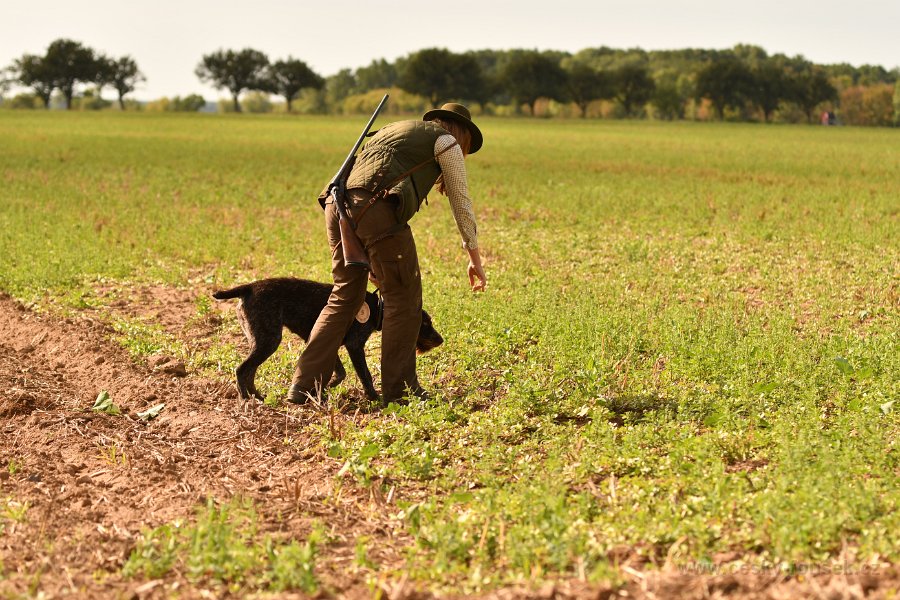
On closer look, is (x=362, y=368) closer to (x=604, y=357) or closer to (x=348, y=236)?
(x=348, y=236)

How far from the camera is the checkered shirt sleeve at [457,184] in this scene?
22.2ft

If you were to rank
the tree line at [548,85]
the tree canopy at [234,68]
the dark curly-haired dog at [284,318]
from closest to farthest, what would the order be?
the dark curly-haired dog at [284,318] < the tree line at [548,85] < the tree canopy at [234,68]

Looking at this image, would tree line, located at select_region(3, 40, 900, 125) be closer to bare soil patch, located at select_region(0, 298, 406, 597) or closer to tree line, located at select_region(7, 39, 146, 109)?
tree line, located at select_region(7, 39, 146, 109)

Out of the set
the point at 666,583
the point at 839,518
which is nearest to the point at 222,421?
the point at 666,583

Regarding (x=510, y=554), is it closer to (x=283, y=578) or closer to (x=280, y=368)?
(x=283, y=578)

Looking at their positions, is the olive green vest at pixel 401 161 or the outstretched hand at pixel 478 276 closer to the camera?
the olive green vest at pixel 401 161

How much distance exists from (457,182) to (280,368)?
105 inches

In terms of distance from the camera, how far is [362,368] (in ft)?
24.7

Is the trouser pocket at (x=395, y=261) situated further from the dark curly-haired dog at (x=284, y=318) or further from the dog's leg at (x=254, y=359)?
the dog's leg at (x=254, y=359)

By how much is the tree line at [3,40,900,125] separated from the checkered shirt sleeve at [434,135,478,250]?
107549 mm

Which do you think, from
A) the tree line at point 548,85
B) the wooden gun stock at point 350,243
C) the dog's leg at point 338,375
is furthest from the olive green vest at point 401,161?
the tree line at point 548,85

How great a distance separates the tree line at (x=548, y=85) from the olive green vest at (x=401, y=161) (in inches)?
4235

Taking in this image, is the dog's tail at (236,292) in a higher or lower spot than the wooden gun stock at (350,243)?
lower

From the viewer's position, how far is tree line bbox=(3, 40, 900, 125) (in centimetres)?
11056
